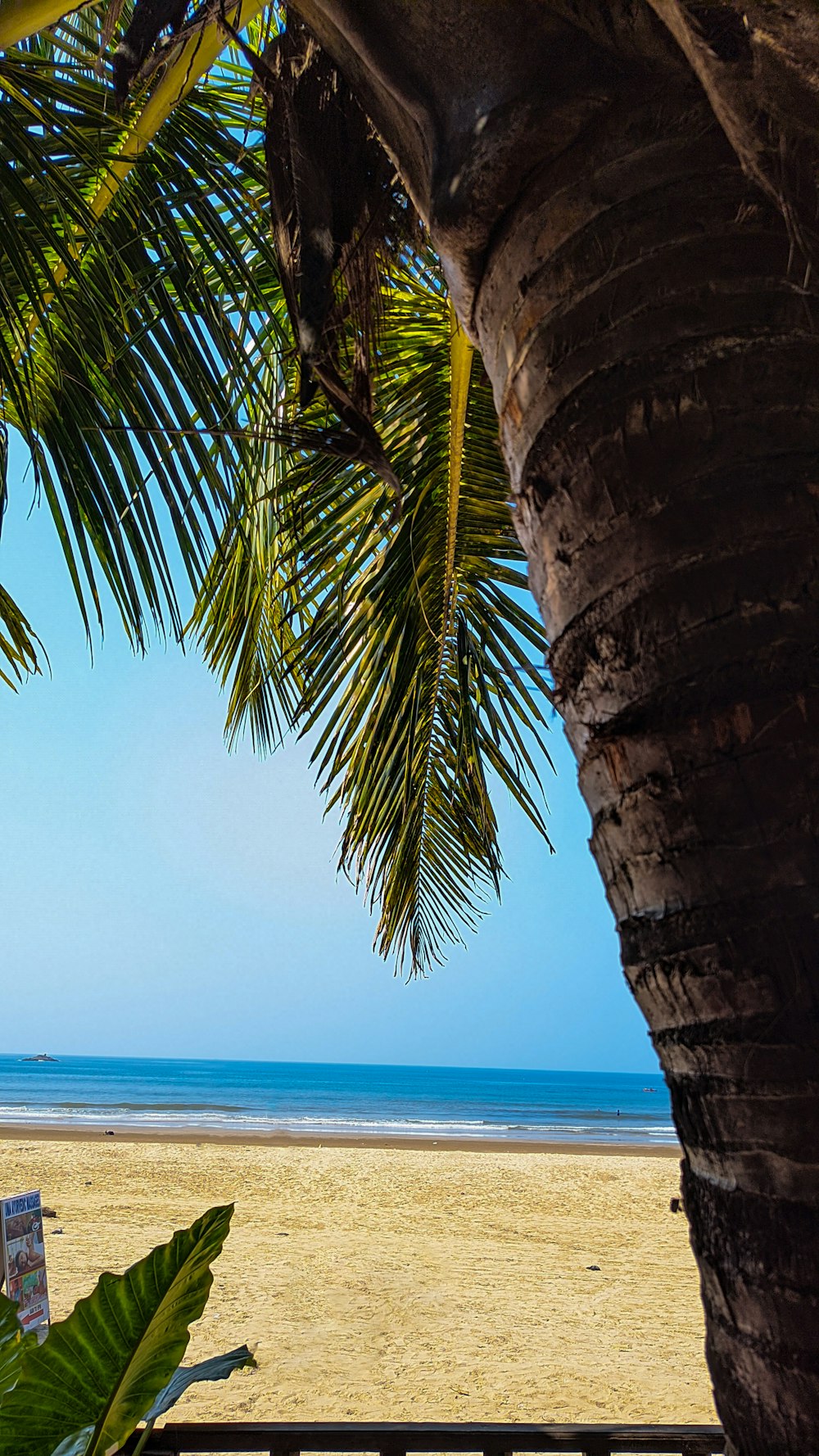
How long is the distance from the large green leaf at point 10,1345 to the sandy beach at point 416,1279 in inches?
130

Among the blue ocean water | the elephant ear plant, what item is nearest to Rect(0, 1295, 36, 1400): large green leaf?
the elephant ear plant

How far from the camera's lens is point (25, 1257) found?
330 centimetres

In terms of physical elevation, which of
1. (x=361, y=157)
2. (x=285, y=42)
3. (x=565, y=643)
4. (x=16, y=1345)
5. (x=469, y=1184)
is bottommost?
(x=469, y=1184)

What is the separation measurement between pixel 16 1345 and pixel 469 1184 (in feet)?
37.0

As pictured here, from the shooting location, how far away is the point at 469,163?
78cm

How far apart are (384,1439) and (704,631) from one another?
1.71 meters

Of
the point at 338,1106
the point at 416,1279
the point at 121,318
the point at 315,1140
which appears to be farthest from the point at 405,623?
the point at 338,1106

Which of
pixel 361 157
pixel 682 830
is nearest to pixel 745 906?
pixel 682 830

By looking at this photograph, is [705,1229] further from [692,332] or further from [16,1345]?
[16,1345]

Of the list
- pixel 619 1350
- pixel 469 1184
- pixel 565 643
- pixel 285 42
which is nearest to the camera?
pixel 565 643

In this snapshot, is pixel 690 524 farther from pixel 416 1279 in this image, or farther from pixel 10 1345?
pixel 416 1279

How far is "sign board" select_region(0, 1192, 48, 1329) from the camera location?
3219 mm

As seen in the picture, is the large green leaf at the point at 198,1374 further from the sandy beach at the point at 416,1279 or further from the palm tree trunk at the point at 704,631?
the sandy beach at the point at 416,1279

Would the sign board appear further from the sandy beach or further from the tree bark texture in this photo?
the tree bark texture
